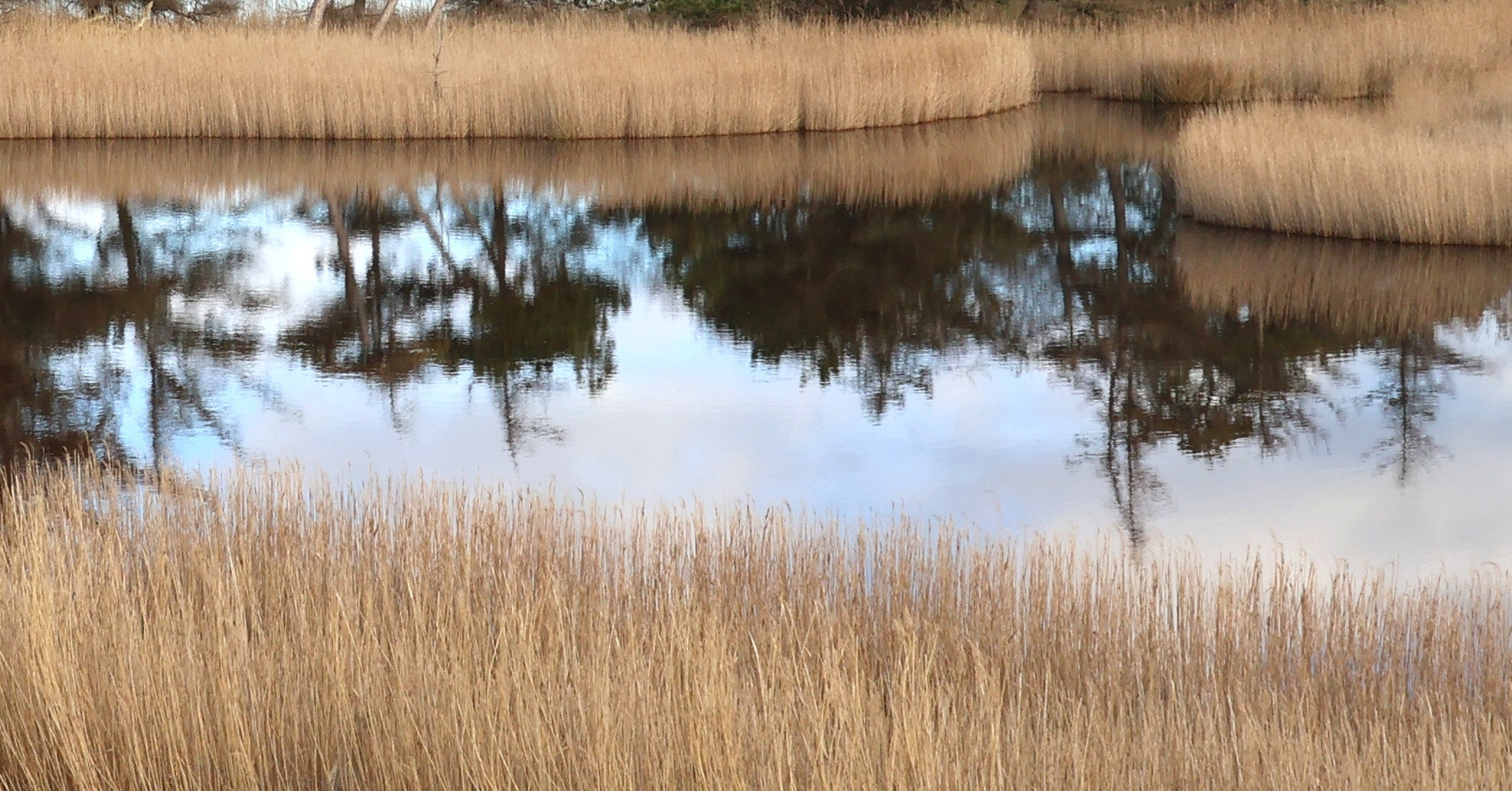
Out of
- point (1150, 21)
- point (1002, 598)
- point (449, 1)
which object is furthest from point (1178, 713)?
point (449, 1)

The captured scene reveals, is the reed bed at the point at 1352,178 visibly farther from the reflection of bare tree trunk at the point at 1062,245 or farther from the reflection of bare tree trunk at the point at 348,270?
the reflection of bare tree trunk at the point at 348,270

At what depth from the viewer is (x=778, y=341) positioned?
32.0 ft

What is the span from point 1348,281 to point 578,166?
7.45 metres

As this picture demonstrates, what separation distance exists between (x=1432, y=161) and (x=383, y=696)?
360 inches

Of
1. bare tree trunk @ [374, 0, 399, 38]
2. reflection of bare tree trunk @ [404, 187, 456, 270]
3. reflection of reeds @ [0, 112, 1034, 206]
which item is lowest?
reflection of bare tree trunk @ [404, 187, 456, 270]

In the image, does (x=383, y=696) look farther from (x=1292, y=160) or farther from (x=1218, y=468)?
(x=1292, y=160)

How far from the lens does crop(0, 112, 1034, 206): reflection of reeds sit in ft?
47.0

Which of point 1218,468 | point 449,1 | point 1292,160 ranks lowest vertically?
point 1218,468

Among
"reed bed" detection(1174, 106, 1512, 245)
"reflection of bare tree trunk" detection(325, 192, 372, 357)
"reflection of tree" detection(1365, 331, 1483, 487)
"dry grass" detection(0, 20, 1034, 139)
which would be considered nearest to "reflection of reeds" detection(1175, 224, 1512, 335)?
"reed bed" detection(1174, 106, 1512, 245)

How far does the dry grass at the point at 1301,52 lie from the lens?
19531 mm

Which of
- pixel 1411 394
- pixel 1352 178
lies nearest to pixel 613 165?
pixel 1352 178

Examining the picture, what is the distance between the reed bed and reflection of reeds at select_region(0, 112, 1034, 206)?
2533 millimetres

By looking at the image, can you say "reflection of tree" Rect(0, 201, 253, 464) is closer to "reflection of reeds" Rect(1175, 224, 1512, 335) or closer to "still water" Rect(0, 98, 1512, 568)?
"still water" Rect(0, 98, 1512, 568)

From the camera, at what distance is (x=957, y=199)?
14125mm
